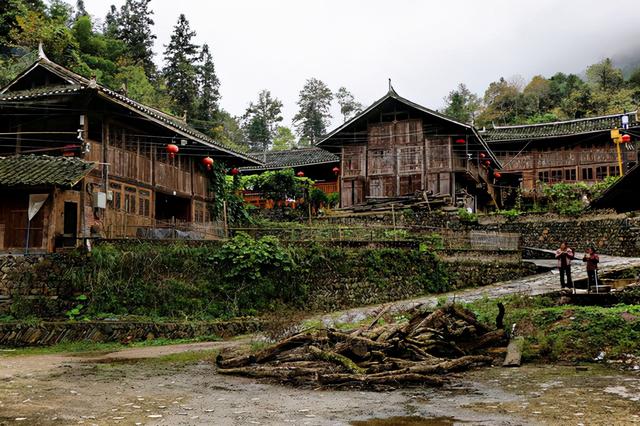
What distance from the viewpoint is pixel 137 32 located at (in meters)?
55.9

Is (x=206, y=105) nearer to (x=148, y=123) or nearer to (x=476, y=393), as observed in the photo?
(x=148, y=123)

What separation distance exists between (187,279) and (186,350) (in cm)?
464

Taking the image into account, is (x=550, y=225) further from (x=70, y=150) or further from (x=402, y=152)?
(x=70, y=150)

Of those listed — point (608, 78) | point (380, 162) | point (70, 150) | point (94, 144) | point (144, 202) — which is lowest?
point (144, 202)

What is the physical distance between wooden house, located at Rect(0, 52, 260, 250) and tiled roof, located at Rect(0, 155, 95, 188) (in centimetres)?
45

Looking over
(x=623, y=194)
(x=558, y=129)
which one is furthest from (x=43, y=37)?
(x=558, y=129)

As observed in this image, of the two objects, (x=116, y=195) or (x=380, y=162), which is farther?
(x=380, y=162)

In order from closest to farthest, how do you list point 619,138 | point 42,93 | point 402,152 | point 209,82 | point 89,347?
point 89,347, point 42,93, point 402,152, point 619,138, point 209,82

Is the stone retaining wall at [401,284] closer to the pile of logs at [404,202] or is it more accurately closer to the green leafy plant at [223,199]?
the pile of logs at [404,202]

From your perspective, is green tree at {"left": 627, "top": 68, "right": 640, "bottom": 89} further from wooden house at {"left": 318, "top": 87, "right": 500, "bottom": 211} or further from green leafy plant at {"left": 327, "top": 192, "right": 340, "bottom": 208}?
green leafy plant at {"left": 327, "top": 192, "right": 340, "bottom": 208}

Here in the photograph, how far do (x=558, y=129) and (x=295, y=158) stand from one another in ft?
68.1

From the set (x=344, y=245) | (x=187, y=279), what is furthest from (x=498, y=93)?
(x=187, y=279)

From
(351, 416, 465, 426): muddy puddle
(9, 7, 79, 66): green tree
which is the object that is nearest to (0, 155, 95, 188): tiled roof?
(351, 416, 465, 426): muddy puddle

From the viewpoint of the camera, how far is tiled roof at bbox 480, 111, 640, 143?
1610 inches
